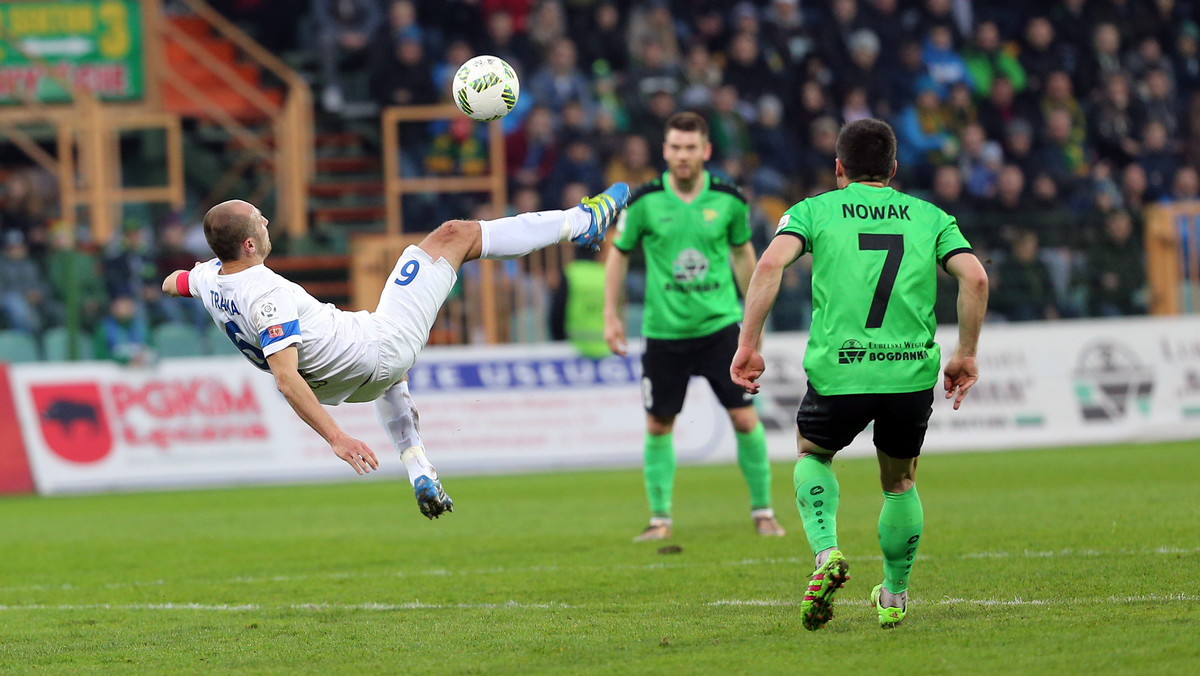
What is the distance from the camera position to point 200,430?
15719 millimetres

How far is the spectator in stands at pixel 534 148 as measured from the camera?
1891 cm

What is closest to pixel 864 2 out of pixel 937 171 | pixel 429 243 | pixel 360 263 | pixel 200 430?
pixel 937 171

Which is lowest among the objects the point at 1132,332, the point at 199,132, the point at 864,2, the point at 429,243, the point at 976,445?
the point at 976,445

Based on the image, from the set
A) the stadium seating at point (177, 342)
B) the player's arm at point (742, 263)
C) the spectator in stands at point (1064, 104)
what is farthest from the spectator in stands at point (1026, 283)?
the stadium seating at point (177, 342)

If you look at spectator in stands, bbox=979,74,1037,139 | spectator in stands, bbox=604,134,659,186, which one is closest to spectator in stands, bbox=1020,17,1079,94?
spectator in stands, bbox=979,74,1037,139

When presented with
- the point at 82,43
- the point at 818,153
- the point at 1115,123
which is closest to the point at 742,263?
the point at 818,153

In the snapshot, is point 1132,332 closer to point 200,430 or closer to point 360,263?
point 360,263

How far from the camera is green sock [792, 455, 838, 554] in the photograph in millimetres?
Result: 6098

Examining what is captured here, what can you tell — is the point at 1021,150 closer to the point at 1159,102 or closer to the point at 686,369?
the point at 1159,102

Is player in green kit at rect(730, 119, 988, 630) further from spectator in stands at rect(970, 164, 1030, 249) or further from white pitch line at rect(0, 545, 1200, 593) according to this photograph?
spectator in stands at rect(970, 164, 1030, 249)

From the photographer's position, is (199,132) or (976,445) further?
(199,132)

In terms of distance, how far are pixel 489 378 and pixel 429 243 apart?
8.69 metres

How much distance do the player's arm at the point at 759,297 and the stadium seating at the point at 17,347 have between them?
41.8ft

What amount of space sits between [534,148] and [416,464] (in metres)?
12.4
